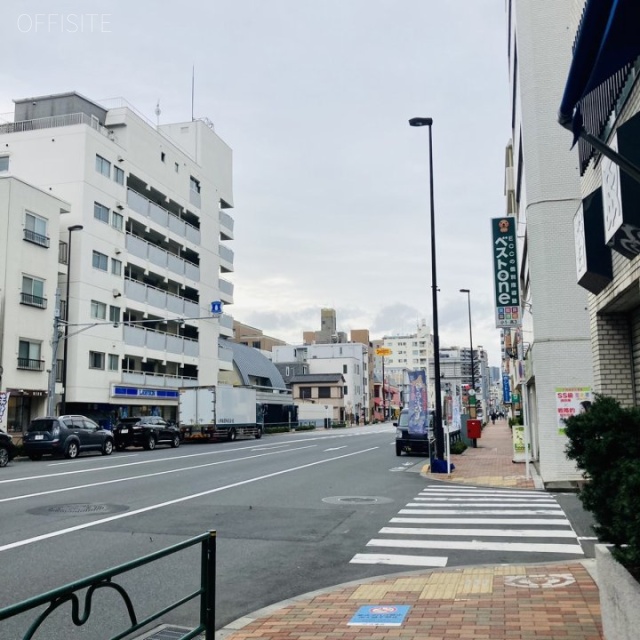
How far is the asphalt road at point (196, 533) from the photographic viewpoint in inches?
278

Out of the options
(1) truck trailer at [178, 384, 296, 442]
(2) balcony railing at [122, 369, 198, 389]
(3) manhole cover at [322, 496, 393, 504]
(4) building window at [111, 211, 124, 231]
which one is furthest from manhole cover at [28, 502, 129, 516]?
(4) building window at [111, 211, 124, 231]

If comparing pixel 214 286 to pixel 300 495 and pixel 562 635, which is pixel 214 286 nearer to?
pixel 300 495

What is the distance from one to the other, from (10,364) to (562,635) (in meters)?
33.5

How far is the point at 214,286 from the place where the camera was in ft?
193

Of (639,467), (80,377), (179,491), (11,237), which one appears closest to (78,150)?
(11,237)

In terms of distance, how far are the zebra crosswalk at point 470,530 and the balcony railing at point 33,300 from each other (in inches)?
1065

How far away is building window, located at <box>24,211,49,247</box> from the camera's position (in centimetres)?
3575

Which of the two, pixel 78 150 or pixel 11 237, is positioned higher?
pixel 78 150

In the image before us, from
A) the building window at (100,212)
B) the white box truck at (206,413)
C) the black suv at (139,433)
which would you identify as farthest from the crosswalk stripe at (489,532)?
the building window at (100,212)

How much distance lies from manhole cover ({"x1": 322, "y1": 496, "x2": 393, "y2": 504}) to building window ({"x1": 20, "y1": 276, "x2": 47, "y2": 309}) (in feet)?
85.7

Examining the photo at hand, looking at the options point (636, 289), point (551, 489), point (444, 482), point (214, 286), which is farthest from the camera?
point (214, 286)

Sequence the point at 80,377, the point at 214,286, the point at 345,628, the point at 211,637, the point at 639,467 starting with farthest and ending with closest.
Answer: the point at 214,286 → the point at 80,377 → the point at 345,628 → the point at 211,637 → the point at 639,467

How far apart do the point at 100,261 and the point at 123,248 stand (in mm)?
2562

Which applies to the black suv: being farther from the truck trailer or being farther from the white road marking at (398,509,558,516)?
the white road marking at (398,509,558,516)
